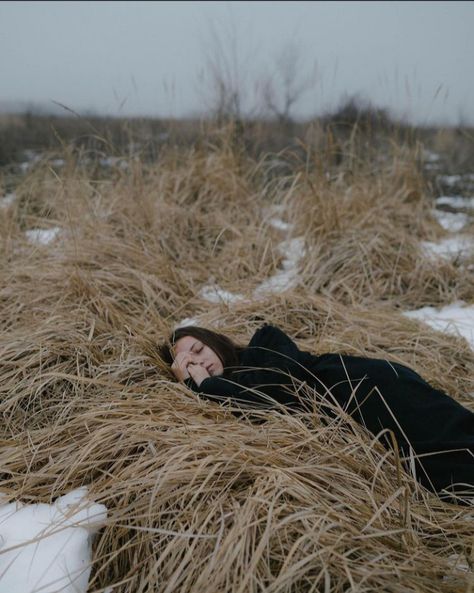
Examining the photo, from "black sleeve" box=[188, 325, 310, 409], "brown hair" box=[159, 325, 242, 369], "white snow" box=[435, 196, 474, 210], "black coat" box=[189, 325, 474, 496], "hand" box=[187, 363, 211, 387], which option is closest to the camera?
"black coat" box=[189, 325, 474, 496]

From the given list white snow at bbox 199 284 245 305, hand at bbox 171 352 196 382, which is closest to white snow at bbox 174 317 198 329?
white snow at bbox 199 284 245 305

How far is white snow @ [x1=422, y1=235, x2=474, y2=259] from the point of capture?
2590mm

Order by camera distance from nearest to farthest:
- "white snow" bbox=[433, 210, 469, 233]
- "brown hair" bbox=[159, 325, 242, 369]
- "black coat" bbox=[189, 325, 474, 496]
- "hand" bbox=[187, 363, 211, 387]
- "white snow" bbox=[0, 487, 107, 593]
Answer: "white snow" bbox=[0, 487, 107, 593] → "black coat" bbox=[189, 325, 474, 496] → "hand" bbox=[187, 363, 211, 387] → "brown hair" bbox=[159, 325, 242, 369] → "white snow" bbox=[433, 210, 469, 233]

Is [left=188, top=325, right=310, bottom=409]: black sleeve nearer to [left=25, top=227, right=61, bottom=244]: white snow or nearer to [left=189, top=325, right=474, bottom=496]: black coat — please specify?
[left=189, top=325, right=474, bottom=496]: black coat

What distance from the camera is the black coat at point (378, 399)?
46.5 inches

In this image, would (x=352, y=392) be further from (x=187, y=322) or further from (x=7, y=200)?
(x=7, y=200)

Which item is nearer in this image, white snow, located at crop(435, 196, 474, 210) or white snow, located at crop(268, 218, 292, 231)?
white snow, located at crop(268, 218, 292, 231)

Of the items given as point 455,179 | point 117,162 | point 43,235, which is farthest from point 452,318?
point 455,179

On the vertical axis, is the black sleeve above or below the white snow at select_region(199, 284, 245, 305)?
above

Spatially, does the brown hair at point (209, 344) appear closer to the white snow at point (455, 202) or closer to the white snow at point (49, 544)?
the white snow at point (49, 544)

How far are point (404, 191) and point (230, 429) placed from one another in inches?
100

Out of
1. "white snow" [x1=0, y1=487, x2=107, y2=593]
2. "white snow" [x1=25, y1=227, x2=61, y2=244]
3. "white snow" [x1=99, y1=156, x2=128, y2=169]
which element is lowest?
"white snow" [x1=0, y1=487, x2=107, y2=593]

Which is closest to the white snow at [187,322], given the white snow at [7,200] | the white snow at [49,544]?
the white snow at [49,544]

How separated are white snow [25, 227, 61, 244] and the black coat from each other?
147 cm
